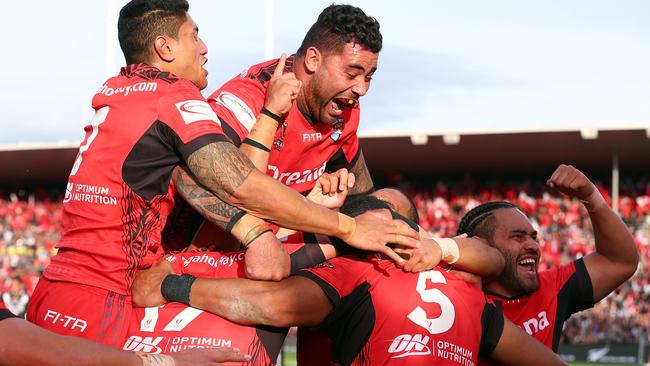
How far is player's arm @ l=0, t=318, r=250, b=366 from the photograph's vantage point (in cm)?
304

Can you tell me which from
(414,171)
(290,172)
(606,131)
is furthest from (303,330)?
(414,171)

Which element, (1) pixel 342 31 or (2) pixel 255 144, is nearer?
(2) pixel 255 144

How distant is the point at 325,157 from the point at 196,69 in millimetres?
1394

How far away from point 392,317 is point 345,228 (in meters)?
0.47

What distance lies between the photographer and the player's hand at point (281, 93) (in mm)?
4445

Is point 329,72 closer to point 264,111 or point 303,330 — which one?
point 264,111

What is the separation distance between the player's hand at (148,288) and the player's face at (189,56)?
91 cm

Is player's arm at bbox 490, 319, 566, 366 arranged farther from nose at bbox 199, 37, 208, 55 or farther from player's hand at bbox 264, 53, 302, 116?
nose at bbox 199, 37, 208, 55

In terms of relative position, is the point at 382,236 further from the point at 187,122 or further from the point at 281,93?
the point at 187,122

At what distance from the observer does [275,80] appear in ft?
15.0

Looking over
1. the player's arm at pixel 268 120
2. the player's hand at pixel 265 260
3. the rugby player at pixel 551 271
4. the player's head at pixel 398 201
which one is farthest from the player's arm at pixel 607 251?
the player's hand at pixel 265 260

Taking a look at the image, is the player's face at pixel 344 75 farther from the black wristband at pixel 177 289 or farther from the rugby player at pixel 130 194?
the black wristband at pixel 177 289

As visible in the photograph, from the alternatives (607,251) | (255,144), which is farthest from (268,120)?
(607,251)

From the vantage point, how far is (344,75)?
505cm
